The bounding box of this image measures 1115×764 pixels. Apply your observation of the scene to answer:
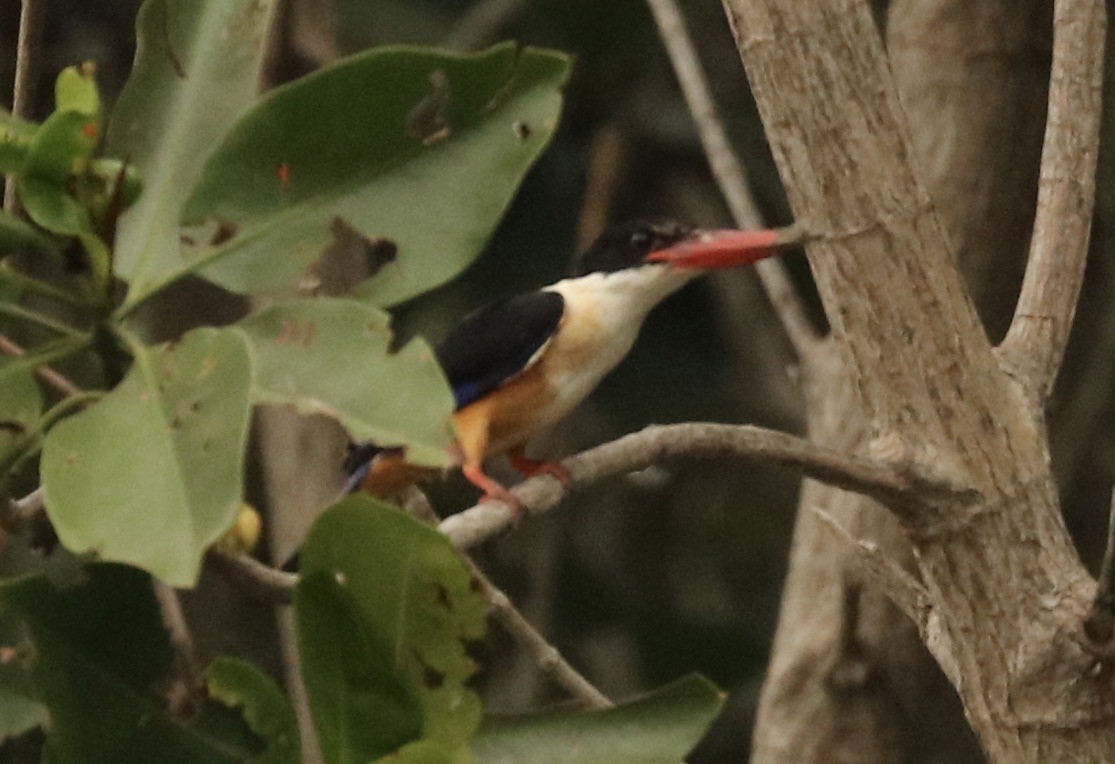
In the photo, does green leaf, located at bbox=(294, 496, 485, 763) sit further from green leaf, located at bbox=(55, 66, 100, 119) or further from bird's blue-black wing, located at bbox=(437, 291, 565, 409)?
bird's blue-black wing, located at bbox=(437, 291, 565, 409)

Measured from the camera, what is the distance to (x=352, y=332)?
0.80m

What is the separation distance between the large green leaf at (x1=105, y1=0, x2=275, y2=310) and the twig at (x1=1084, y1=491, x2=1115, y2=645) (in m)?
0.55

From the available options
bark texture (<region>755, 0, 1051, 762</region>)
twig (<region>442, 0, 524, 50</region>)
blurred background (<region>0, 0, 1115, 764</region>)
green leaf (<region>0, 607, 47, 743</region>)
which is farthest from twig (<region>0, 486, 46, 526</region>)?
twig (<region>442, 0, 524, 50</region>)

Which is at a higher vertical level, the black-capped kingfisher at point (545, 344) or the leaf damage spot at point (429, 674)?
the leaf damage spot at point (429, 674)

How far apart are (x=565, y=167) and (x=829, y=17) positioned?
1350 mm

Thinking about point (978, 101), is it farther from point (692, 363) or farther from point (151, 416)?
point (151, 416)

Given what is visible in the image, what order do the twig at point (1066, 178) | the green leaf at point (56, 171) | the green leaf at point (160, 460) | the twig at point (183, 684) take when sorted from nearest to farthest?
the green leaf at point (160, 460)
the green leaf at point (56, 171)
the twig at point (183, 684)
the twig at point (1066, 178)

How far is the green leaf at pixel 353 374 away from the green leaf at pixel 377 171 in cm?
7

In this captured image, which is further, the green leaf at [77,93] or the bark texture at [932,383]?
the bark texture at [932,383]

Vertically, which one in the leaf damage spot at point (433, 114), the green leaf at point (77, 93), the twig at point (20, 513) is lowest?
the twig at point (20, 513)

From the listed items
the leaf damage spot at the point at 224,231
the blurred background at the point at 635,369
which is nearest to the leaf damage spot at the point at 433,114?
the leaf damage spot at the point at 224,231

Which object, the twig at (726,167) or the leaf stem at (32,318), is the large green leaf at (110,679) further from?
the twig at (726,167)

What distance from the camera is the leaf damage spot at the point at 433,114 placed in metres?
0.86

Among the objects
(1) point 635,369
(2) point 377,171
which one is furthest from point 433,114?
(1) point 635,369
